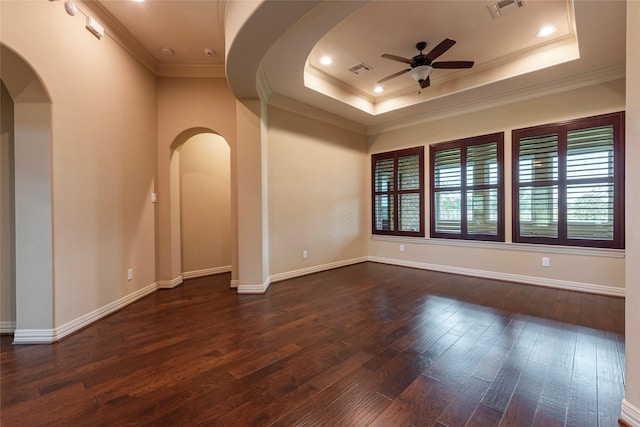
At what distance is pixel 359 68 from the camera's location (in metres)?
3.92

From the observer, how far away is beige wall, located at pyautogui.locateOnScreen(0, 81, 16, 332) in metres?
2.41

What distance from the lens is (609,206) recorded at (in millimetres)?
3398

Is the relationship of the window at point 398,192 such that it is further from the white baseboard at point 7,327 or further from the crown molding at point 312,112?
the white baseboard at point 7,327

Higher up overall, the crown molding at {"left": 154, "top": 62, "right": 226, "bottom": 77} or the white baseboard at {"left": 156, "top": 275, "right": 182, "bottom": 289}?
the crown molding at {"left": 154, "top": 62, "right": 226, "bottom": 77}

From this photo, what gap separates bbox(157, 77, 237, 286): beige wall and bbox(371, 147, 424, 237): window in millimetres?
3080

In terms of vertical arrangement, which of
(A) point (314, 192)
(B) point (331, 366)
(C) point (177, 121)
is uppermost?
(C) point (177, 121)

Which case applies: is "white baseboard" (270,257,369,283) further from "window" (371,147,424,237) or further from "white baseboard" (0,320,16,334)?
"white baseboard" (0,320,16,334)

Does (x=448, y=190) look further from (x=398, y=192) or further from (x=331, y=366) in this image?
(x=331, y=366)

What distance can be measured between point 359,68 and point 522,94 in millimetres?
2467

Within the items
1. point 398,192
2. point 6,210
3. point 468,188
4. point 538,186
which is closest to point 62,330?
point 6,210

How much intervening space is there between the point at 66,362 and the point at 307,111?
4253 mm

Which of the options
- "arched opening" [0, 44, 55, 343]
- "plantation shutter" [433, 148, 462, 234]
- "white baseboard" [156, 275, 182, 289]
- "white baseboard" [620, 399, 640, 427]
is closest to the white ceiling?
"plantation shutter" [433, 148, 462, 234]

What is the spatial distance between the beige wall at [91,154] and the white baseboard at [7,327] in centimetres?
50

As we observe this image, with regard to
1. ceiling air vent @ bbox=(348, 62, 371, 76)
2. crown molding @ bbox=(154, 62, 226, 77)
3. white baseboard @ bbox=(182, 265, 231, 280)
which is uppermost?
ceiling air vent @ bbox=(348, 62, 371, 76)
